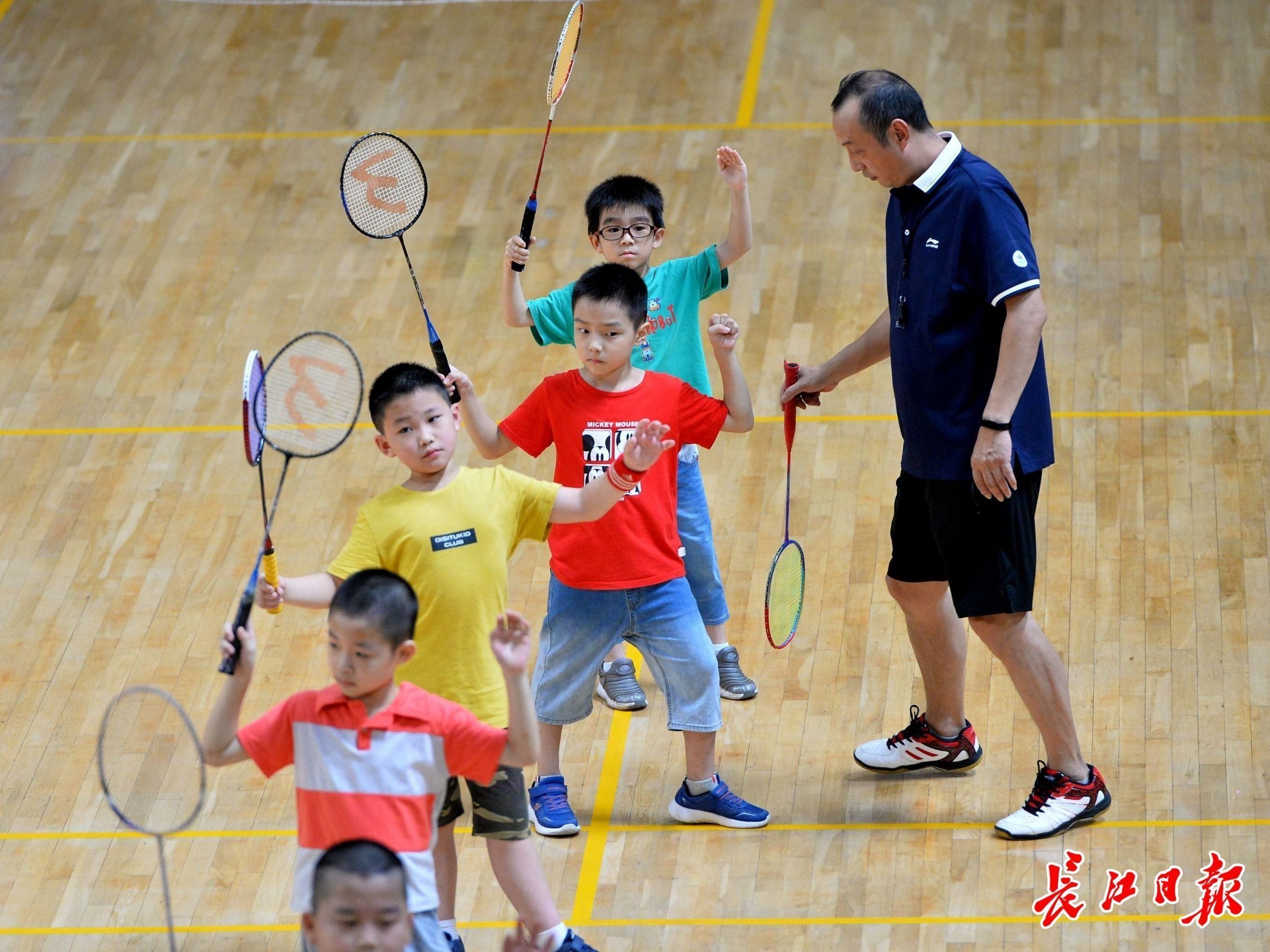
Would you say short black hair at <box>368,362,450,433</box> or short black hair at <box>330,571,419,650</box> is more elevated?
short black hair at <box>368,362,450,433</box>

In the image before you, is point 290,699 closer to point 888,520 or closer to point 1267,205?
point 888,520

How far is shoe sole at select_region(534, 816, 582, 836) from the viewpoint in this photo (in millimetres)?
5070

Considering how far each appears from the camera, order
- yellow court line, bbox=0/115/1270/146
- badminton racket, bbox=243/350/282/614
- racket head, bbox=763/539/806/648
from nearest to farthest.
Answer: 1. badminton racket, bbox=243/350/282/614
2. racket head, bbox=763/539/806/648
3. yellow court line, bbox=0/115/1270/146

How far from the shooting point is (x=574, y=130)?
941 centimetres

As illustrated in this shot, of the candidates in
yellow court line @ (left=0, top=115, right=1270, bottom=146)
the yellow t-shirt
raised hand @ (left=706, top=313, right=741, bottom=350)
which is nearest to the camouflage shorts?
the yellow t-shirt

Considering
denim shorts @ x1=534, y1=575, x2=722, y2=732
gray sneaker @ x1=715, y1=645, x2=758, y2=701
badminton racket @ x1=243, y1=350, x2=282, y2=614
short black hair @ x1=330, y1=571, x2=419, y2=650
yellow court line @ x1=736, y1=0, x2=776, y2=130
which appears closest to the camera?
short black hair @ x1=330, y1=571, x2=419, y2=650

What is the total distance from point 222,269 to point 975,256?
4827mm

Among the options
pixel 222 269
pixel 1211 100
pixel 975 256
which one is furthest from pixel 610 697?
pixel 1211 100

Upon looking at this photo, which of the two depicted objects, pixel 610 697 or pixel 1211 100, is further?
pixel 1211 100

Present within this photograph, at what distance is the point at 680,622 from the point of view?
4.80 metres

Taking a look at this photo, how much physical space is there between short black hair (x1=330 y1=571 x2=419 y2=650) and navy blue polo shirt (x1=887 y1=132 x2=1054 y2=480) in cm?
173

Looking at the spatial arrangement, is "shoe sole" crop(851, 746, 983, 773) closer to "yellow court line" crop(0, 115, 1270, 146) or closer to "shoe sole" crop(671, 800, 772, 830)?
"shoe sole" crop(671, 800, 772, 830)

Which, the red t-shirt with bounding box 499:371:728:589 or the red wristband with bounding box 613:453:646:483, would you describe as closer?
the red wristband with bounding box 613:453:646:483

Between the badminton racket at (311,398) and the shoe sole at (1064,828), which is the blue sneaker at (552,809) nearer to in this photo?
the shoe sole at (1064,828)
